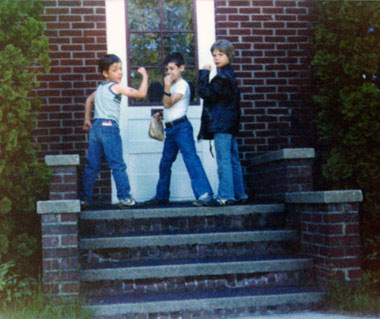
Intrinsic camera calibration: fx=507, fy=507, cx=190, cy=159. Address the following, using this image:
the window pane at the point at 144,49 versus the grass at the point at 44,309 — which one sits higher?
the window pane at the point at 144,49

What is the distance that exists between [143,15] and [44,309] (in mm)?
3896

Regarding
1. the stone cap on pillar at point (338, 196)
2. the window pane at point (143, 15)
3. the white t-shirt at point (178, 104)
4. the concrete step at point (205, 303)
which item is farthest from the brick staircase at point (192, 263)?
the window pane at point (143, 15)

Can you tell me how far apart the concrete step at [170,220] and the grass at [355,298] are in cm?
108

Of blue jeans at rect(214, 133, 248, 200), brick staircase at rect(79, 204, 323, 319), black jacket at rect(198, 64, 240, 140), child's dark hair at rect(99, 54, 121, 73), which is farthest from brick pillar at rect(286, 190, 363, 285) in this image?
child's dark hair at rect(99, 54, 121, 73)

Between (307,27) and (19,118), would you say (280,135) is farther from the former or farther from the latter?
(19,118)

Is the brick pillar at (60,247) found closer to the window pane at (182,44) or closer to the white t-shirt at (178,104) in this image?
the white t-shirt at (178,104)

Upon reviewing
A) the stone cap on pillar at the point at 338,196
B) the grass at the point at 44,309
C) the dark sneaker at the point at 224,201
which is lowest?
the grass at the point at 44,309

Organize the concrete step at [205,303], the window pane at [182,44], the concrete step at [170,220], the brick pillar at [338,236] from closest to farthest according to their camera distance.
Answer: the concrete step at [205,303], the brick pillar at [338,236], the concrete step at [170,220], the window pane at [182,44]

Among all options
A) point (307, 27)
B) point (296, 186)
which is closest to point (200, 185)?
point (296, 186)

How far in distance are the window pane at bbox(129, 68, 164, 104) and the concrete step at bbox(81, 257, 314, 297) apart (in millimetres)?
2511

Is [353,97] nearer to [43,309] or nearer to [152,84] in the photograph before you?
[152,84]

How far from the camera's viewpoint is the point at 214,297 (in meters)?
3.91

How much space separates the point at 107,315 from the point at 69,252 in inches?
23.0

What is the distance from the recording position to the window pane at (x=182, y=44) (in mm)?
6336
